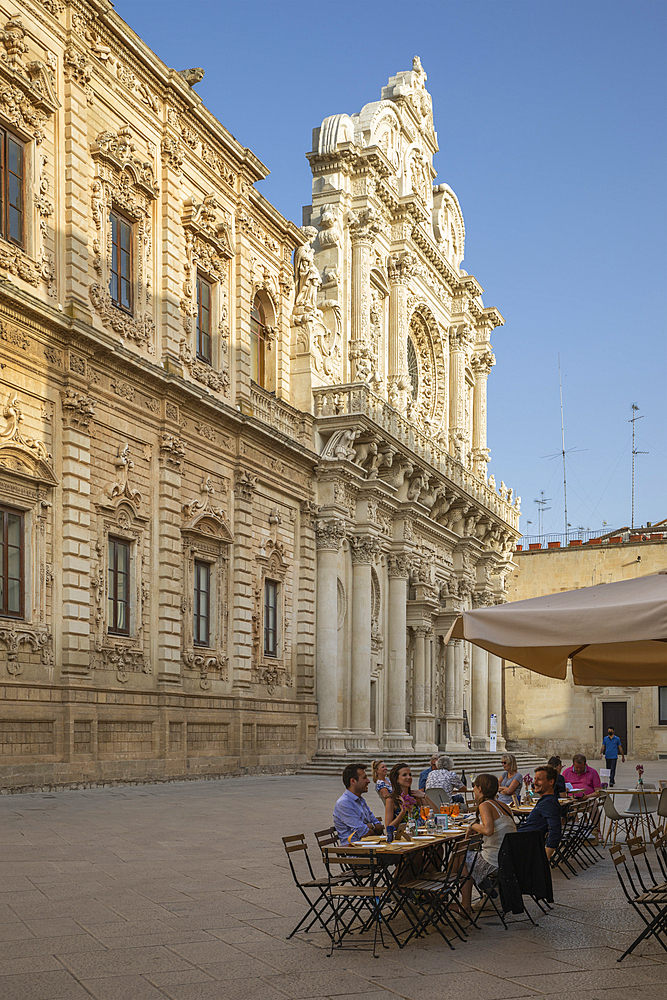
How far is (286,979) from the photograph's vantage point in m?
6.61

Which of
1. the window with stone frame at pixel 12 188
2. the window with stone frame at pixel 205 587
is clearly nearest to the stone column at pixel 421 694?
the window with stone frame at pixel 205 587

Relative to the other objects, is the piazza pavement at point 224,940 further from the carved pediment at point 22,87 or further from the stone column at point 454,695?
the stone column at point 454,695

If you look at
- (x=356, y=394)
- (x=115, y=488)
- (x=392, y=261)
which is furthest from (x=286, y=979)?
(x=392, y=261)

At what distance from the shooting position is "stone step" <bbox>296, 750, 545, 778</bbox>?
84.5 ft

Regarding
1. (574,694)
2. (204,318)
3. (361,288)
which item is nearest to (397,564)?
(361,288)

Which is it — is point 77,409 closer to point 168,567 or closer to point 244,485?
point 168,567

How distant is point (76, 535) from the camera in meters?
18.4

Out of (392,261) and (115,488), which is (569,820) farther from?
(392,261)

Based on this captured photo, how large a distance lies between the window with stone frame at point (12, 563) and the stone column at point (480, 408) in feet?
91.2

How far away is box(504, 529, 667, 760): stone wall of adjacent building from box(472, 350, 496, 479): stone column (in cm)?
780

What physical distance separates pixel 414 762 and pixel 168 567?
10794 millimetres

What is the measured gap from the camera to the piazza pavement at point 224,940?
6.45 meters

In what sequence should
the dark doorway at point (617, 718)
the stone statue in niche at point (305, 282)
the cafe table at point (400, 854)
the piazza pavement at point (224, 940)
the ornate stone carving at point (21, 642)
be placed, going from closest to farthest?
the piazza pavement at point (224, 940)
the cafe table at point (400, 854)
the ornate stone carving at point (21, 642)
the stone statue in niche at point (305, 282)
the dark doorway at point (617, 718)

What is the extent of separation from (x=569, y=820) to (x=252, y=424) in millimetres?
14588
